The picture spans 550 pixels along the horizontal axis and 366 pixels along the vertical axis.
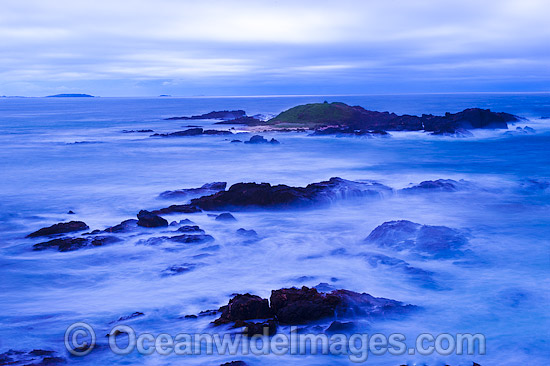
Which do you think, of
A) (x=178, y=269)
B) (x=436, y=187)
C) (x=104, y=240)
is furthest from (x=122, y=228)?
(x=436, y=187)

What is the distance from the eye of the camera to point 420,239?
42.4ft

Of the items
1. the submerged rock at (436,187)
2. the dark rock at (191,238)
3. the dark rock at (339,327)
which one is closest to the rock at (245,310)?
the dark rock at (339,327)

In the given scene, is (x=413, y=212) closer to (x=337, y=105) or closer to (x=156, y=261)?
(x=156, y=261)

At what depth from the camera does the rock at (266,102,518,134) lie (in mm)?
45781

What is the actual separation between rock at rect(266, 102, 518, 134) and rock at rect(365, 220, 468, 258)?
30.4 metres

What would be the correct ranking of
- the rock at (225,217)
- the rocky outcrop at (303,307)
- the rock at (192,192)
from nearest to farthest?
the rocky outcrop at (303,307) → the rock at (225,217) → the rock at (192,192)

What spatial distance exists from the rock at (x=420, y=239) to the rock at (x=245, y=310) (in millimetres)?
5313

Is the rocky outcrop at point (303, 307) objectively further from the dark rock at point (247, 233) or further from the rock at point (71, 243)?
the rock at point (71, 243)

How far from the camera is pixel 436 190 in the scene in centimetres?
1959

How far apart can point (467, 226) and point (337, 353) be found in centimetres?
903

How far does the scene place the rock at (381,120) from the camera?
4578cm

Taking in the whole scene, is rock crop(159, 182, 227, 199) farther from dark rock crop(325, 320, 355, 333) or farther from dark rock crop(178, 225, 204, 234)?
dark rock crop(325, 320, 355, 333)

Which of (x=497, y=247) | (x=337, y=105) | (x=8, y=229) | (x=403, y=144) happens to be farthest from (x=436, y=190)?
(x=337, y=105)

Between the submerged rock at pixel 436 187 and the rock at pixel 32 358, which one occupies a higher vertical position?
the submerged rock at pixel 436 187
